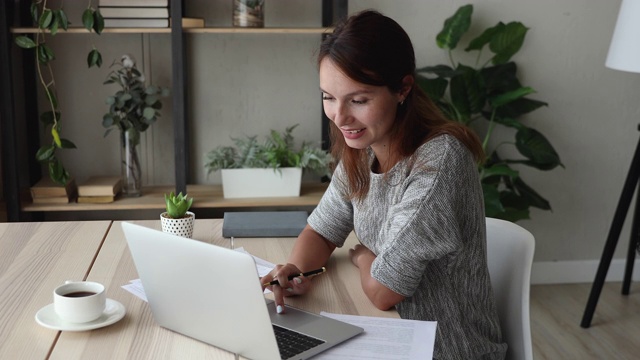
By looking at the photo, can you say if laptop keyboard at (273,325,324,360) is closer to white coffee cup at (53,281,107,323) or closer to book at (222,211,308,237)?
white coffee cup at (53,281,107,323)

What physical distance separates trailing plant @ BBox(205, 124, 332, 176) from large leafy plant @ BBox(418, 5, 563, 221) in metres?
0.56

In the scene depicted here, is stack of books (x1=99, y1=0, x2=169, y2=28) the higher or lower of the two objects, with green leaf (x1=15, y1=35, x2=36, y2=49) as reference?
higher

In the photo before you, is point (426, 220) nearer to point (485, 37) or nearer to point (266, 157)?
point (266, 157)

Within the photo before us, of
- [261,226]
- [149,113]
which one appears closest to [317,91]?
[149,113]

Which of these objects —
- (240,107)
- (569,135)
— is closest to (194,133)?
(240,107)

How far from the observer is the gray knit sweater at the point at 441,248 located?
61.9 inches

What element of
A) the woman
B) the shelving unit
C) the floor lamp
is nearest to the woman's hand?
the woman

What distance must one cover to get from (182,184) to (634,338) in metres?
1.90

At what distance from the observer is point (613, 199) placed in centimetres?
384

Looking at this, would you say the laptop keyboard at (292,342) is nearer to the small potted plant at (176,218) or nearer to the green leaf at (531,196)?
the small potted plant at (176,218)

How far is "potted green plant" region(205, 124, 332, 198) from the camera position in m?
3.26

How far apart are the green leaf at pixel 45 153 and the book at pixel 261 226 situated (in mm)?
1302

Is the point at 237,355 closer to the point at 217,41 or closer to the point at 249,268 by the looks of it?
the point at 249,268

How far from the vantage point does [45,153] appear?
10.4 ft
